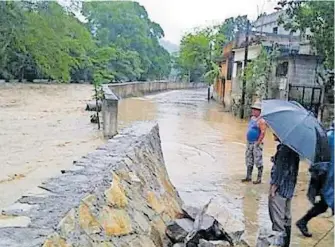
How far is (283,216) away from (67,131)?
10374mm

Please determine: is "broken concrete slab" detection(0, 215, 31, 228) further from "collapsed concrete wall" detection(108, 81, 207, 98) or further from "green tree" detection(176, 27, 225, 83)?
"green tree" detection(176, 27, 225, 83)

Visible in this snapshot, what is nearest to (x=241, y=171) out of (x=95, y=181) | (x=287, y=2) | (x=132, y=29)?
(x=287, y=2)

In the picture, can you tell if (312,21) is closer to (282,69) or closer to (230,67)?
(282,69)

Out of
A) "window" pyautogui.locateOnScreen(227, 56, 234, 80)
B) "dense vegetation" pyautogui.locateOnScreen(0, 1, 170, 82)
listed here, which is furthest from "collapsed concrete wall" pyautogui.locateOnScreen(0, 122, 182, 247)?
"window" pyautogui.locateOnScreen(227, 56, 234, 80)

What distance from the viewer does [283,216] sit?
219 inches

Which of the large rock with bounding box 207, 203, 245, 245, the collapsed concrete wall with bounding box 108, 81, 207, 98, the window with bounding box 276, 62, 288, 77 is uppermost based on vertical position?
the window with bounding box 276, 62, 288, 77

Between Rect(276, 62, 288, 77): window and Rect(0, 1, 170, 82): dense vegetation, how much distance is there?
697 cm

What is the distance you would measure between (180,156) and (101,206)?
27.7 ft

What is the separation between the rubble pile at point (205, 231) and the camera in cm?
494

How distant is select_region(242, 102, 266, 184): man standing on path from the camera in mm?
8578

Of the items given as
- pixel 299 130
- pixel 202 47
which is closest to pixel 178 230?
pixel 299 130

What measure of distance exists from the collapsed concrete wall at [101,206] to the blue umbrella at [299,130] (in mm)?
1571

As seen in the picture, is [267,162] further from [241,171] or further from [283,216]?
[283,216]

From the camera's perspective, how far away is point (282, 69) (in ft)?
65.0
